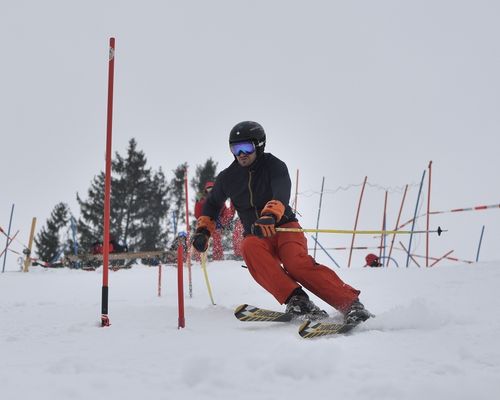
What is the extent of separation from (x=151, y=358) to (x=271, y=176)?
194 centimetres

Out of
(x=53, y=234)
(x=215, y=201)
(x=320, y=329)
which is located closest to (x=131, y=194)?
(x=53, y=234)

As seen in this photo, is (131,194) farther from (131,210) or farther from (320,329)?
(320,329)

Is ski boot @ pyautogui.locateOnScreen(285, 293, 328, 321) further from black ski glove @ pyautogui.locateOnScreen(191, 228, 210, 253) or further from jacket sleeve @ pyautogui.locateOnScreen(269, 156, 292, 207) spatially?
black ski glove @ pyautogui.locateOnScreen(191, 228, 210, 253)

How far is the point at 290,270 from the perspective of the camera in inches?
136

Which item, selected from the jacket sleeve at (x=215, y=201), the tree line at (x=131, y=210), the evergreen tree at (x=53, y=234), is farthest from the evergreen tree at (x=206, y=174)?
the jacket sleeve at (x=215, y=201)

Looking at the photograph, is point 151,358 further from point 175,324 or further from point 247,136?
point 247,136

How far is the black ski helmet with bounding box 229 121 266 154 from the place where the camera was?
3703 mm

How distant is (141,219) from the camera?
29188mm

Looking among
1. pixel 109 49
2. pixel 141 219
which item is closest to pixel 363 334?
pixel 109 49

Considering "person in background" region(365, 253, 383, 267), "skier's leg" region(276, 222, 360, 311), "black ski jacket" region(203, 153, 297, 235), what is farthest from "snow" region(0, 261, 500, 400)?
"person in background" region(365, 253, 383, 267)

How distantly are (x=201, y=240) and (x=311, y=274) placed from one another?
103 cm

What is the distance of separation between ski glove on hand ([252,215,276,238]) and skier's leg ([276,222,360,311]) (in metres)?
0.34

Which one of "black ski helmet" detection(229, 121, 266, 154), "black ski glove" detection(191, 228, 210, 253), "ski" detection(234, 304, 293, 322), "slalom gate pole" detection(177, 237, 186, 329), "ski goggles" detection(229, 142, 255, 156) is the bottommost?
"ski" detection(234, 304, 293, 322)

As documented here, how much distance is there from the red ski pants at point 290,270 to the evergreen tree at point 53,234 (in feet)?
98.2
